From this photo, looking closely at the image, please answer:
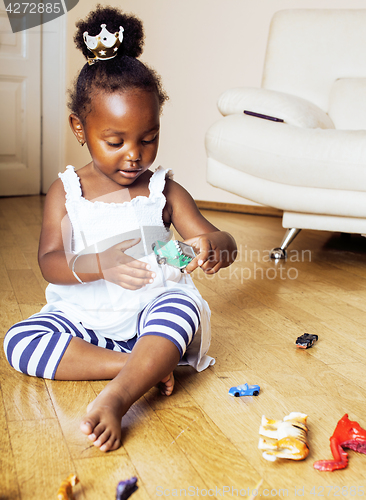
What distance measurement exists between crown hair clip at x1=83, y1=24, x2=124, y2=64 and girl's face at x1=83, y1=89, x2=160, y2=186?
0.08 meters

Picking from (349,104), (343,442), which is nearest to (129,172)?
(343,442)

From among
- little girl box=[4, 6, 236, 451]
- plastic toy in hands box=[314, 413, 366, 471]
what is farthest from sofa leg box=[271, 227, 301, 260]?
plastic toy in hands box=[314, 413, 366, 471]

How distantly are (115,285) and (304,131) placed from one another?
3.02 ft

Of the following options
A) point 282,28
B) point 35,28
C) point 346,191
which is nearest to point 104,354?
point 346,191

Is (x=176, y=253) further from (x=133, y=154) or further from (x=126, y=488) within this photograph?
(x=126, y=488)

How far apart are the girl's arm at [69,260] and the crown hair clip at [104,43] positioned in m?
0.22

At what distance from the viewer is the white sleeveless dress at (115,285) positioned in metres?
0.83

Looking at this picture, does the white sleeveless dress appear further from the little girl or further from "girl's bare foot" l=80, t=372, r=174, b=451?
"girl's bare foot" l=80, t=372, r=174, b=451

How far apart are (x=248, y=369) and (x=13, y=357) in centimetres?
37

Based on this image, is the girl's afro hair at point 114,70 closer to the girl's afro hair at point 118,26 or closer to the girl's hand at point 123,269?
the girl's afro hair at point 118,26

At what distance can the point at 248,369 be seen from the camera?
0.85 metres

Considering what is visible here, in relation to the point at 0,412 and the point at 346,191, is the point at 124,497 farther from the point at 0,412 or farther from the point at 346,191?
the point at 346,191

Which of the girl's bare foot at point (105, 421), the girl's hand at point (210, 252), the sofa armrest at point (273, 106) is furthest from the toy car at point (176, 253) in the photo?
the sofa armrest at point (273, 106)

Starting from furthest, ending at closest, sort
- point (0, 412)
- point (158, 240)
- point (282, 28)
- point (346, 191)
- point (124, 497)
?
point (282, 28) < point (346, 191) < point (158, 240) < point (0, 412) < point (124, 497)
